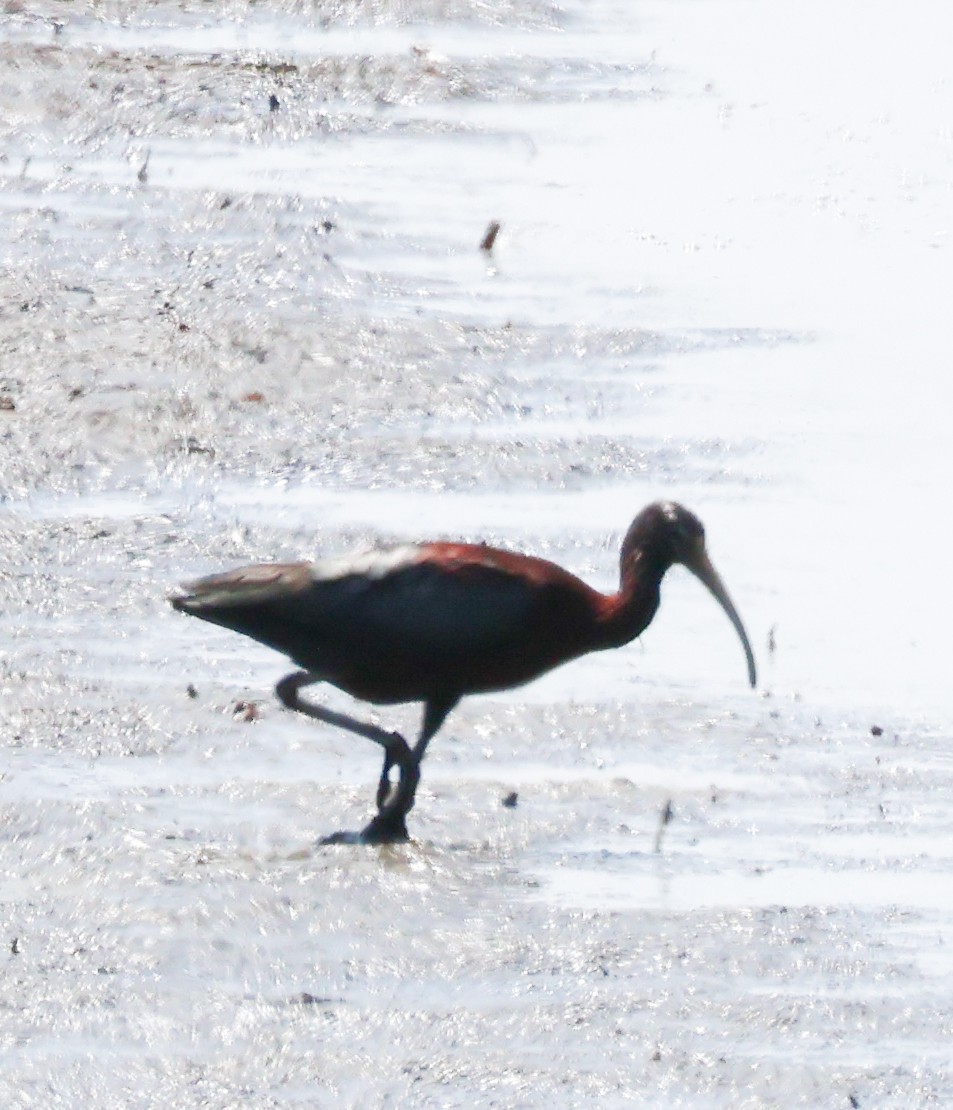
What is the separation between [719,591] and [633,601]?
47cm

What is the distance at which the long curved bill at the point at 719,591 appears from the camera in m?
8.48

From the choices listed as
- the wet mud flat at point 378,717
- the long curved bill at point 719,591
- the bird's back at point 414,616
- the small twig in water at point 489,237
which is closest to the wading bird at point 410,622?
the bird's back at point 414,616

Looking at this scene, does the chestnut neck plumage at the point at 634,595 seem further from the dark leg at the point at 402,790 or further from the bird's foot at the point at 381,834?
the bird's foot at the point at 381,834

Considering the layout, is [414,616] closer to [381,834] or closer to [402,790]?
[402,790]

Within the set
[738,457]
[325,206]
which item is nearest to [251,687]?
[738,457]

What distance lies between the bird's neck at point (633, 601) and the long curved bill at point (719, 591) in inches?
5.9

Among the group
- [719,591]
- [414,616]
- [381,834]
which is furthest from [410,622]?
[719,591]

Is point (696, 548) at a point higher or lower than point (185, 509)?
higher

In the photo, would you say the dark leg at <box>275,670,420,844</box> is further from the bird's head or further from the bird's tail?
the bird's head

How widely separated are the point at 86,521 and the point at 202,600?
1936 millimetres

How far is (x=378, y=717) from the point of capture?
871 cm

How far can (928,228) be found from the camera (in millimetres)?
13477

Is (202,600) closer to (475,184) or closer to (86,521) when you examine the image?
(86,521)

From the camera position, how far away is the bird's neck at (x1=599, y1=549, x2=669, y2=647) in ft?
26.7
